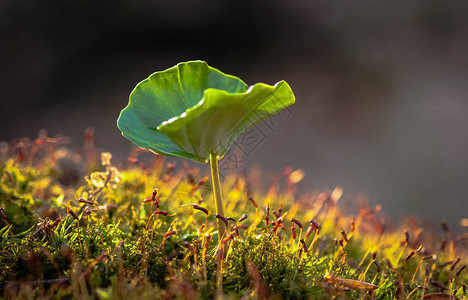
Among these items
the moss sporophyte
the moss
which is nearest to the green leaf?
the moss sporophyte

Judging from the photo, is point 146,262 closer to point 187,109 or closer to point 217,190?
point 217,190

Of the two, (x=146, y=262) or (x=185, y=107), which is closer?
(x=146, y=262)

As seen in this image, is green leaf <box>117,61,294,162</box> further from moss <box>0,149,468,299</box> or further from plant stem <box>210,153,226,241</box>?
moss <box>0,149,468,299</box>

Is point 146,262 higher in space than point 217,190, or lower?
lower

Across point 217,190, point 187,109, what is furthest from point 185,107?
point 217,190

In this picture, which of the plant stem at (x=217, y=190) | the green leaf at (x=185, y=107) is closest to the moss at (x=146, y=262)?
the plant stem at (x=217, y=190)

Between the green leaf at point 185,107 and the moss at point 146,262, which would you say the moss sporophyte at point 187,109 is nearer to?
the green leaf at point 185,107

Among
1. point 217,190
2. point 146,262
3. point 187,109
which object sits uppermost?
point 187,109
